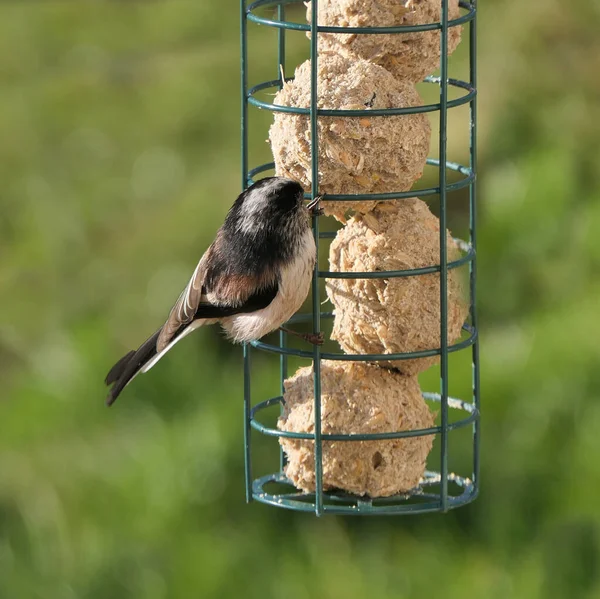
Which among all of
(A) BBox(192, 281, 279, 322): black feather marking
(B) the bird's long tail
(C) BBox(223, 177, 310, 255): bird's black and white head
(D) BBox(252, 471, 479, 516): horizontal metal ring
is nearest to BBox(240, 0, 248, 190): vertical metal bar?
(C) BBox(223, 177, 310, 255): bird's black and white head

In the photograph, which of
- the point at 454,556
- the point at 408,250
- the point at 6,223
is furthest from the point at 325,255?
the point at 408,250

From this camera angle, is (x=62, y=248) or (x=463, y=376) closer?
(x=463, y=376)

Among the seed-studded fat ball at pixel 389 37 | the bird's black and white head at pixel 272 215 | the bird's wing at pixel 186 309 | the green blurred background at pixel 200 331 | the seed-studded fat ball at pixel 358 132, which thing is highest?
the seed-studded fat ball at pixel 389 37

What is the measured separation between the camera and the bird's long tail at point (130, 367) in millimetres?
4316

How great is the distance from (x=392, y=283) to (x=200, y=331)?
3398 millimetres

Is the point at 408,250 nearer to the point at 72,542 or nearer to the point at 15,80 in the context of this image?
the point at 72,542

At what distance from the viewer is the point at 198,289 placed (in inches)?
168

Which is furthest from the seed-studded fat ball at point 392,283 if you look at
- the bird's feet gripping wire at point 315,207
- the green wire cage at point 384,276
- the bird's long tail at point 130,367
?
the bird's long tail at point 130,367

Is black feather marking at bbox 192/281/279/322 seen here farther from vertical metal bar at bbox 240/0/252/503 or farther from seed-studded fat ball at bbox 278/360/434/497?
seed-studded fat ball at bbox 278/360/434/497

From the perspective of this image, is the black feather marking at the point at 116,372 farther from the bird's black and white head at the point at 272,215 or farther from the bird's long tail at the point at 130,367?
the bird's black and white head at the point at 272,215

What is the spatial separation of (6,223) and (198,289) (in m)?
4.79

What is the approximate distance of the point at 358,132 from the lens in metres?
3.80

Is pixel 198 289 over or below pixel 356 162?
below

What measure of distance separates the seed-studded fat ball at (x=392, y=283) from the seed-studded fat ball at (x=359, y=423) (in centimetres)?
13
